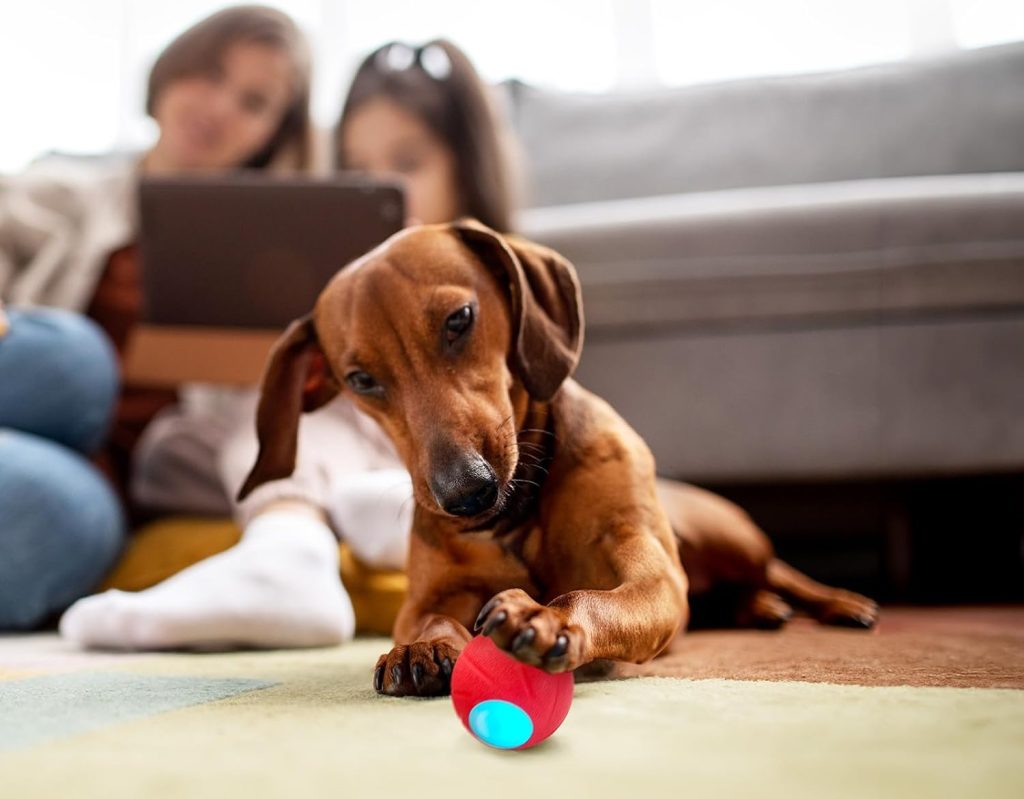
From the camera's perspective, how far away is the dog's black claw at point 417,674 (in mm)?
1099

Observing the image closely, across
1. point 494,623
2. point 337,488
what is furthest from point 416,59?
point 494,623

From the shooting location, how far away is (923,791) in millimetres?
669

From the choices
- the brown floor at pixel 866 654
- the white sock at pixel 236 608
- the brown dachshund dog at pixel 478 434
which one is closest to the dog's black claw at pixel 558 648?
the brown dachshund dog at pixel 478 434

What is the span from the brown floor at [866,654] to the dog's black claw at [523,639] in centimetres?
39

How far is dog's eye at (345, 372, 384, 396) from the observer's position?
1.32m

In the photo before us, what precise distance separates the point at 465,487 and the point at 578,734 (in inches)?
12.3

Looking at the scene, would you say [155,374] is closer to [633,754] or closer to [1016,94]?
[633,754]

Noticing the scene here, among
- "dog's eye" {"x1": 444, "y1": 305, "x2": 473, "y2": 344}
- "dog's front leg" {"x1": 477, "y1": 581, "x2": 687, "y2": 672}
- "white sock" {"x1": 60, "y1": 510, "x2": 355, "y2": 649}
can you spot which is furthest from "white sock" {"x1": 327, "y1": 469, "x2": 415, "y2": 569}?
"dog's front leg" {"x1": 477, "y1": 581, "x2": 687, "y2": 672}

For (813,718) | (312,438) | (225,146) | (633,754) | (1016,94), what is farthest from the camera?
(1016,94)

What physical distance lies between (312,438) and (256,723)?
119cm

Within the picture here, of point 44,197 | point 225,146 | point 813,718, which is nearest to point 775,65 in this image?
point 225,146

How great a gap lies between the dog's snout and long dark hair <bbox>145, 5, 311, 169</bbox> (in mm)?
2003

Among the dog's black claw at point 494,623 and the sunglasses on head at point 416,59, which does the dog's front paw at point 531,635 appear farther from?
the sunglasses on head at point 416,59

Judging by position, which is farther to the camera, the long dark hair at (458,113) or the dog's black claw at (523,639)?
the long dark hair at (458,113)
